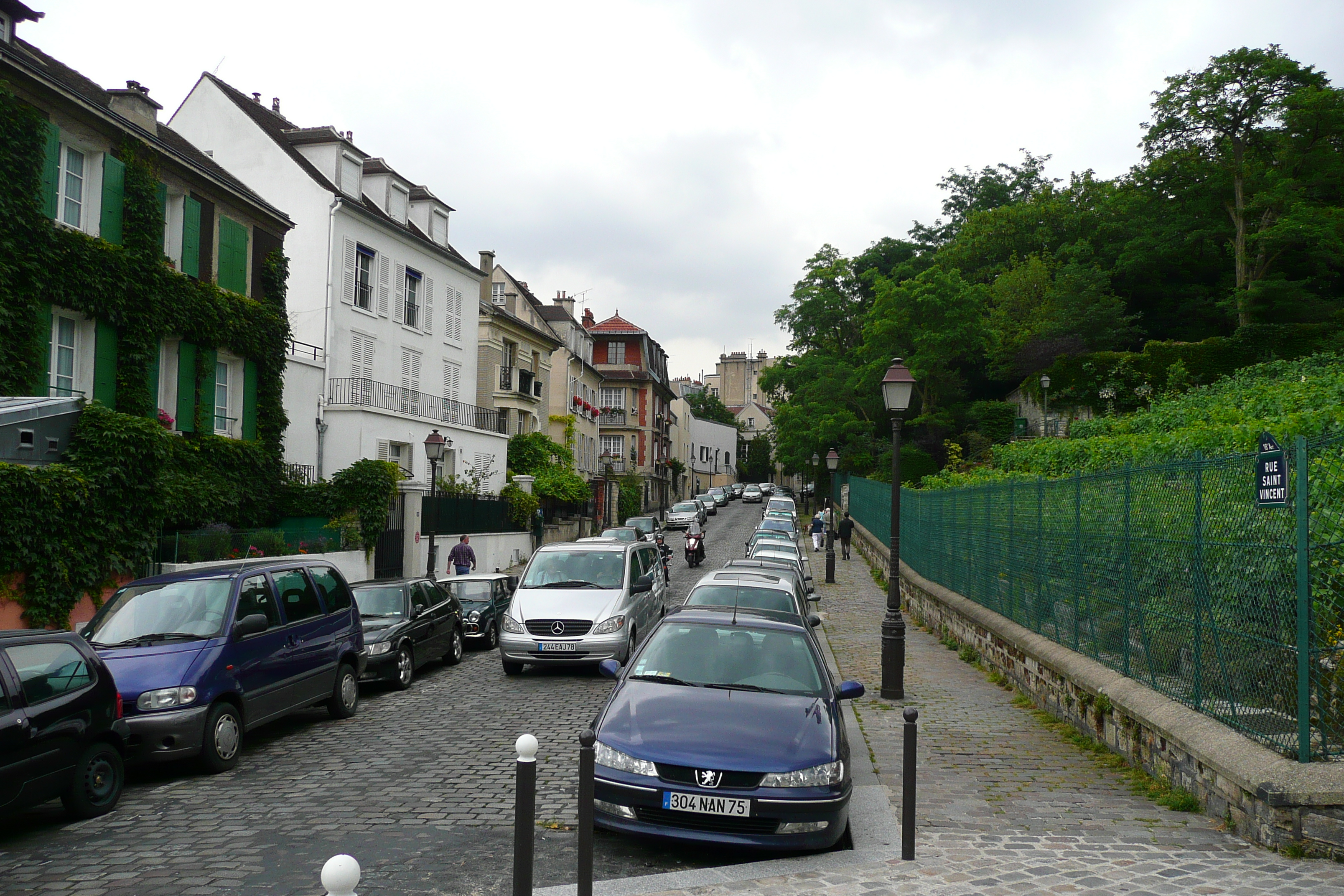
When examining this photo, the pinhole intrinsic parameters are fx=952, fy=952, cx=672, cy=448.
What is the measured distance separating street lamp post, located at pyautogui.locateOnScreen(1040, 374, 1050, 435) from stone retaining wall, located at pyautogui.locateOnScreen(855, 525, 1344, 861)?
97.3ft

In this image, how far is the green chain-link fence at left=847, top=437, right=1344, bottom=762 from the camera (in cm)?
571

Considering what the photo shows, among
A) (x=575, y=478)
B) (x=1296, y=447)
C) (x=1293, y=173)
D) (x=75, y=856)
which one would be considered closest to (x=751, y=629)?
(x=1296, y=447)

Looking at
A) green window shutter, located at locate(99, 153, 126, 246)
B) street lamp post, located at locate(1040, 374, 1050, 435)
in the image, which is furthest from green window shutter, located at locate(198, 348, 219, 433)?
street lamp post, located at locate(1040, 374, 1050, 435)

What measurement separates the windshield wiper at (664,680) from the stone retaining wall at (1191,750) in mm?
Result: 3502

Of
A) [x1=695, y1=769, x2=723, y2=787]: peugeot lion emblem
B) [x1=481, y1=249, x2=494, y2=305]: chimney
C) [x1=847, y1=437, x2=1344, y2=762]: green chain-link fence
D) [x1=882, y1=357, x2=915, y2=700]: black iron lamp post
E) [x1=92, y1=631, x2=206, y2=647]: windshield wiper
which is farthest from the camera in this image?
[x1=481, y1=249, x2=494, y2=305]: chimney

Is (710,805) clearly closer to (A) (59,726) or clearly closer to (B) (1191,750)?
(B) (1191,750)

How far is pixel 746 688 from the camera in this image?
23.4 ft

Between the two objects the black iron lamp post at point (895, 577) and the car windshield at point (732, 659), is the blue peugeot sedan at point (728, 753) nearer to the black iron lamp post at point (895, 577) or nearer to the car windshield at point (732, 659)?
the car windshield at point (732, 659)

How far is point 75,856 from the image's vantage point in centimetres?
601

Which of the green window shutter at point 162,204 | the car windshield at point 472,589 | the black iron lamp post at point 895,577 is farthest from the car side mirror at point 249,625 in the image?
the green window shutter at point 162,204

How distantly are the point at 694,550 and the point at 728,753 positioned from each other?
2774 cm

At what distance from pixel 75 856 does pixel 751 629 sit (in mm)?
4931

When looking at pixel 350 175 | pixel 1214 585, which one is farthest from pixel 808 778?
pixel 350 175

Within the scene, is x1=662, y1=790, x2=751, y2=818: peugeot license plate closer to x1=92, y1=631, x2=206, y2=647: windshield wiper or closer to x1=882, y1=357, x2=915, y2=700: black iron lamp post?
x1=92, y1=631, x2=206, y2=647: windshield wiper
